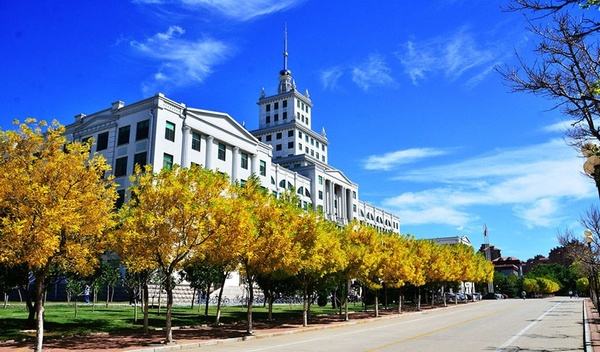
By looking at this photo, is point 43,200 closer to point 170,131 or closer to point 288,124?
point 170,131

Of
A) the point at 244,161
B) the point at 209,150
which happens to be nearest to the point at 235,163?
the point at 244,161

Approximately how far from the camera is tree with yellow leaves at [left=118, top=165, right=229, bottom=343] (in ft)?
63.9

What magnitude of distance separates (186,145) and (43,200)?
1461 inches

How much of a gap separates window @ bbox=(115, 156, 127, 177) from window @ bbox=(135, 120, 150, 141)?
2.66 m

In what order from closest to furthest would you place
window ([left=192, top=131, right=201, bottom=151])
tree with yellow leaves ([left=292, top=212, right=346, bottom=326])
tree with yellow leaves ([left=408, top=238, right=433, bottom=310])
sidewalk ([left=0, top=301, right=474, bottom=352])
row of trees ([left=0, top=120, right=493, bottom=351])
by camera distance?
1. row of trees ([left=0, top=120, right=493, bottom=351])
2. sidewalk ([left=0, top=301, right=474, bottom=352])
3. tree with yellow leaves ([left=292, top=212, right=346, bottom=326])
4. tree with yellow leaves ([left=408, top=238, right=433, bottom=310])
5. window ([left=192, top=131, right=201, bottom=151])

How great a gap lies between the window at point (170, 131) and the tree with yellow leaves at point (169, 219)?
30181 mm

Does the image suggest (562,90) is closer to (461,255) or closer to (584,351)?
(584,351)

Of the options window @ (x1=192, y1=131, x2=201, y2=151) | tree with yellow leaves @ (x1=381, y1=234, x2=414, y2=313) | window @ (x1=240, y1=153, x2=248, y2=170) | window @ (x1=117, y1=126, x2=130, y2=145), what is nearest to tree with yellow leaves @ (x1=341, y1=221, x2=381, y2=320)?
tree with yellow leaves @ (x1=381, y1=234, x2=414, y2=313)

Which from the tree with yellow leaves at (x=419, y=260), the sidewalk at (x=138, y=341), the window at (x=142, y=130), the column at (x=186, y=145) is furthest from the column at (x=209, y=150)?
the sidewalk at (x=138, y=341)

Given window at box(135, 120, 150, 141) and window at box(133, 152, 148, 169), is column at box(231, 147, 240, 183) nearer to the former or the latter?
window at box(133, 152, 148, 169)

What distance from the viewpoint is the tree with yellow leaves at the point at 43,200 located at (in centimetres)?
1454

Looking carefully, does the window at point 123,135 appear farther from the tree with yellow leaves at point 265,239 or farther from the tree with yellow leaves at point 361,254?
the tree with yellow leaves at point 265,239

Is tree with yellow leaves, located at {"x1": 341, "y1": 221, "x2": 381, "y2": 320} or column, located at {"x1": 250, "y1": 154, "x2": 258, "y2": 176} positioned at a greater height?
column, located at {"x1": 250, "y1": 154, "x2": 258, "y2": 176}

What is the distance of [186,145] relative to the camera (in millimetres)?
51344
